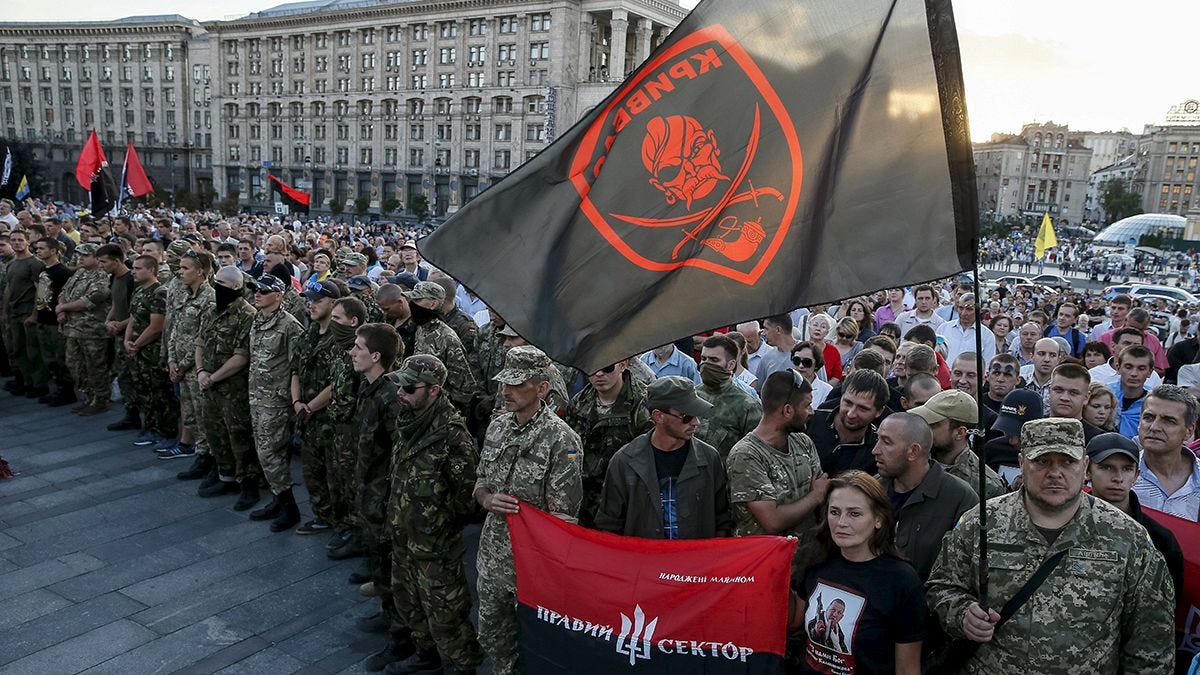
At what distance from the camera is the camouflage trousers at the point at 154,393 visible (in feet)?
29.4

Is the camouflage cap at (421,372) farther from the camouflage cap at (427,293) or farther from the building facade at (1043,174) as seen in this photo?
the building facade at (1043,174)

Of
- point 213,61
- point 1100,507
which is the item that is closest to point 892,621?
point 1100,507

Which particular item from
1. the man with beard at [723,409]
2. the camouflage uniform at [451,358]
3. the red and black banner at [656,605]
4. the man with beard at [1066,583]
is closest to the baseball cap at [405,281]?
the camouflage uniform at [451,358]

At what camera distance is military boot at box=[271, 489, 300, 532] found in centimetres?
689

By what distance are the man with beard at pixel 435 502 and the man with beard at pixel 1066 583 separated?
2.68 metres

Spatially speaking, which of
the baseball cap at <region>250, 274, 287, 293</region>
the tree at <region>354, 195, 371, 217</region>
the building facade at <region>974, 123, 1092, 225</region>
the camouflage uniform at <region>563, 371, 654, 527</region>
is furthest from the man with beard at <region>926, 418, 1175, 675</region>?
the building facade at <region>974, 123, 1092, 225</region>

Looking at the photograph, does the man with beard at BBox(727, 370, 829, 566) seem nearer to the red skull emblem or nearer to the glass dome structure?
the red skull emblem

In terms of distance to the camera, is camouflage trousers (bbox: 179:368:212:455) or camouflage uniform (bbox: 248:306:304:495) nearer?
camouflage uniform (bbox: 248:306:304:495)

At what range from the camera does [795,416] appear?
13.0ft

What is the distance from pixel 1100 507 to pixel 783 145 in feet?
6.14

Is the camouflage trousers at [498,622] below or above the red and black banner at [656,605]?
below

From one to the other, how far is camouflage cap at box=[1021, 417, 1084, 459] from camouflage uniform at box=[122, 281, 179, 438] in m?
8.69

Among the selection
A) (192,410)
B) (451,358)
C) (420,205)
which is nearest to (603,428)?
(451,358)

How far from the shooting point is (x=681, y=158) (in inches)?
129
